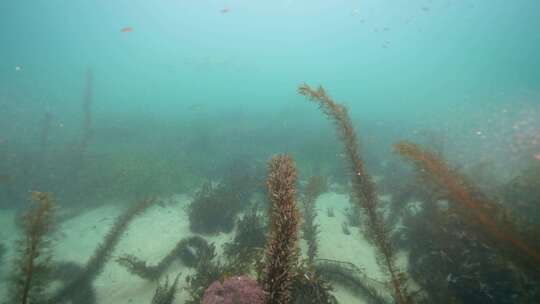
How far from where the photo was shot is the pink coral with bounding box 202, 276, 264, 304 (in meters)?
3.89

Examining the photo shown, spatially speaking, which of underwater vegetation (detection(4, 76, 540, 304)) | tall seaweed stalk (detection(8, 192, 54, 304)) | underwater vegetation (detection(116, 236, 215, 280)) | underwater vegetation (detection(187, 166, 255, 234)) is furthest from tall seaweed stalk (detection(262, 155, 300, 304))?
underwater vegetation (detection(187, 166, 255, 234))

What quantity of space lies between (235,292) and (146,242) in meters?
5.47

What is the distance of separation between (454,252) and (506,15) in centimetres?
8865

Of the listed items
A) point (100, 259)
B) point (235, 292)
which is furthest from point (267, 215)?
point (100, 259)

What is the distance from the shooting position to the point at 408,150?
3.87 m

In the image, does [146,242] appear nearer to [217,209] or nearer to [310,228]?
[217,209]

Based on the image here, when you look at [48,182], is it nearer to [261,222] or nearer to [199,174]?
[199,174]

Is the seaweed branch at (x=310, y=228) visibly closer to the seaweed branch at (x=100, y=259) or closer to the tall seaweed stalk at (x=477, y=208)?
the tall seaweed stalk at (x=477, y=208)

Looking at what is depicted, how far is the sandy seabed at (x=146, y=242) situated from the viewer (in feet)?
20.8

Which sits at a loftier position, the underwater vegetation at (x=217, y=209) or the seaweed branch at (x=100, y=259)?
the underwater vegetation at (x=217, y=209)

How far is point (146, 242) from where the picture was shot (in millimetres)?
8133

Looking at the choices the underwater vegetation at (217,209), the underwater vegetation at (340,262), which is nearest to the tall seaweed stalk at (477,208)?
the underwater vegetation at (340,262)

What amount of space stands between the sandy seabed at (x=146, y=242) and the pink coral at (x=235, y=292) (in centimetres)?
221

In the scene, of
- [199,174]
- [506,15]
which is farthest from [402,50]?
[199,174]
